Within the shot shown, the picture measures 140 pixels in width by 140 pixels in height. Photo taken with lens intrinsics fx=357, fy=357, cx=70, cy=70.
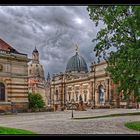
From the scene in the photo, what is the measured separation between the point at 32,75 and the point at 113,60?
8571mm

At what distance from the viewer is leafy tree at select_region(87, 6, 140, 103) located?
421 inches

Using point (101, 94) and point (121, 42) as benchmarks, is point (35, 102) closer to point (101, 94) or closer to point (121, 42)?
point (101, 94)

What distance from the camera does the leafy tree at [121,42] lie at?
10695 millimetres

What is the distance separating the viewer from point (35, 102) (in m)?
20.6

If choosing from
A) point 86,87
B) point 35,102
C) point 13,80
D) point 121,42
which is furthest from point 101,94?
point 35,102

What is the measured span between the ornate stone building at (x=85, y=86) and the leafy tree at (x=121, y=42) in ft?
2.40

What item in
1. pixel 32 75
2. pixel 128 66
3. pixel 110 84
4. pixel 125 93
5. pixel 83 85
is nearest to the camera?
pixel 128 66

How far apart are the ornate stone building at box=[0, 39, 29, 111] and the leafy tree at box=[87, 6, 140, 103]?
290 inches

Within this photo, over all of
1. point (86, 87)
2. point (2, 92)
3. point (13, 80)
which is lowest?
point (2, 92)

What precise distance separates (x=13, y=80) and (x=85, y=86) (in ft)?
19.8

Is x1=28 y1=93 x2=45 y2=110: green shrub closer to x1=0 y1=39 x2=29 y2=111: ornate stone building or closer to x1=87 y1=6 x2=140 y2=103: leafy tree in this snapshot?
x1=0 y1=39 x2=29 y2=111: ornate stone building
